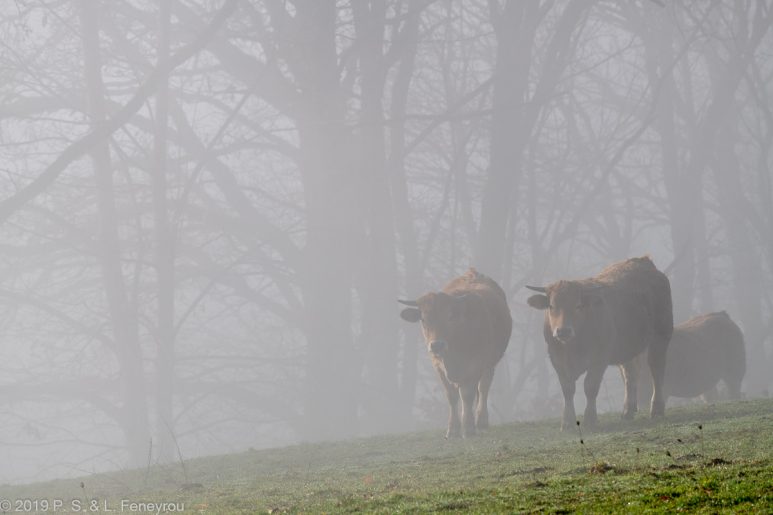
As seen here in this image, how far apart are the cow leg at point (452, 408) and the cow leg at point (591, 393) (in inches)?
73.1

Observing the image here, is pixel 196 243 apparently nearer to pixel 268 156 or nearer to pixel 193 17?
pixel 193 17

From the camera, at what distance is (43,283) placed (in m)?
35.2

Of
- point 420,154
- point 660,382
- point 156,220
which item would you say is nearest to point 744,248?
point 420,154

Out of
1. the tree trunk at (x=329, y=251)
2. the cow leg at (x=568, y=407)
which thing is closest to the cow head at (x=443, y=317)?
the cow leg at (x=568, y=407)

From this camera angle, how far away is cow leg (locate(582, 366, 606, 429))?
48.5 ft

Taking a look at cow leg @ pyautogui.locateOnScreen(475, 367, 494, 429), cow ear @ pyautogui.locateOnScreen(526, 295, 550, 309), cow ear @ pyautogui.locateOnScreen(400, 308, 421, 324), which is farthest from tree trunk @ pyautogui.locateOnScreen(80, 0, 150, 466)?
cow ear @ pyautogui.locateOnScreen(526, 295, 550, 309)

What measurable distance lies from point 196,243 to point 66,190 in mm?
4624

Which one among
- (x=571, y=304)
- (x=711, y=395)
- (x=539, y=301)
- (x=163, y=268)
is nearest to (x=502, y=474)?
(x=571, y=304)

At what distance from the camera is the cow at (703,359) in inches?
814

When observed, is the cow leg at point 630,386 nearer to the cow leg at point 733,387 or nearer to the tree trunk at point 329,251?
the cow leg at point 733,387

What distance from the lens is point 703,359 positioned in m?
21.1

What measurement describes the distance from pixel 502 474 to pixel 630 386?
6841 millimetres

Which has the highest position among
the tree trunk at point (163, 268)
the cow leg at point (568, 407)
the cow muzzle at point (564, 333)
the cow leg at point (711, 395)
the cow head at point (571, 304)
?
the tree trunk at point (163, 268)

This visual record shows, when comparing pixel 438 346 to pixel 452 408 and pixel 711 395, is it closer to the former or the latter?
pixel 452 408
